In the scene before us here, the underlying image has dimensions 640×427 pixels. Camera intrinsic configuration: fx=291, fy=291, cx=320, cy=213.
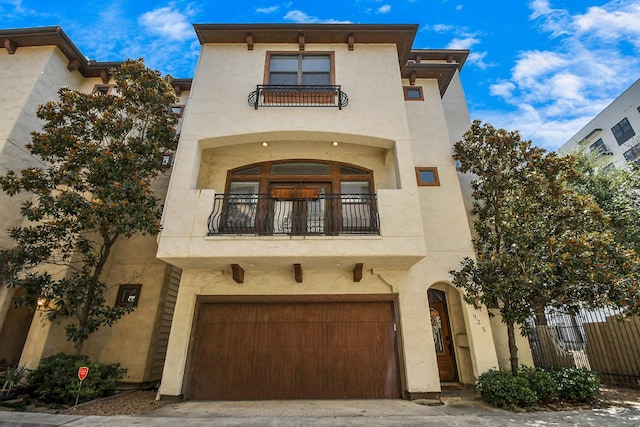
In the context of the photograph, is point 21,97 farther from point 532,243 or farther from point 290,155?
point 532,243

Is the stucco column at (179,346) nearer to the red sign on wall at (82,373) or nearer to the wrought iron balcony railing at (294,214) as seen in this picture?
the red sign on wall at (82,373)

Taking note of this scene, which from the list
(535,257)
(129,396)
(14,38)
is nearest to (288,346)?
(129,396)

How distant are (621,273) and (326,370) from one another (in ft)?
20.1

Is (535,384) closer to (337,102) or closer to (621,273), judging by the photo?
(621,273)

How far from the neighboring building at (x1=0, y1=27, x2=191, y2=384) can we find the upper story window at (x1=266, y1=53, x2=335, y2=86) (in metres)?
4.79

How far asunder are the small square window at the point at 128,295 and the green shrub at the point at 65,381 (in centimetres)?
177

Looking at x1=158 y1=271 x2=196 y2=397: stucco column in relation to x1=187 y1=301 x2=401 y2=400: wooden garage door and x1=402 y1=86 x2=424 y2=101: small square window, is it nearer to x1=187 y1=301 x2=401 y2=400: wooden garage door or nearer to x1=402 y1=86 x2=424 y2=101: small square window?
x1=187 y1=301 x2=401 y2=400: wooden garage door

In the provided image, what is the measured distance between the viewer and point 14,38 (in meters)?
9.22

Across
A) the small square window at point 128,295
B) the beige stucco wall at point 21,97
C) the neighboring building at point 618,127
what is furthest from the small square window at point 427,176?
the neighboring building at point 618,127

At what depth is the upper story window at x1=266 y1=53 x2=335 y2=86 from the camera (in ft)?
27.6

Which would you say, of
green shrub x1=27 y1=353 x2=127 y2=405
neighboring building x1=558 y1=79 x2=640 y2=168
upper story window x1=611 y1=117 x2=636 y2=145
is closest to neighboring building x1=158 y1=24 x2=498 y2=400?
green shrub x1=27 y1=353 x2=127 y2=405

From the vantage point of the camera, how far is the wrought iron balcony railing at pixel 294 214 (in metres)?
6.55

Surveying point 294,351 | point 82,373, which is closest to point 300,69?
point 294,351

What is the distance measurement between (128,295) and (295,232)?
5272 mm
